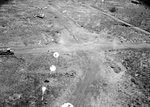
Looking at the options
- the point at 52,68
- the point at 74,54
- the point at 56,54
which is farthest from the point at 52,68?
the point at 74,54

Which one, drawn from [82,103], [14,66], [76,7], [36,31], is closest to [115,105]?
[82,103]

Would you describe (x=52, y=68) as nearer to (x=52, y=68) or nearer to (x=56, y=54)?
(x=52, y=68)

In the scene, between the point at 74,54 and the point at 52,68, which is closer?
the point at 52,68

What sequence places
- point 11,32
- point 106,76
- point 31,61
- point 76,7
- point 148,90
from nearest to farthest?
point 148,90 < point 106,76 < point 31,61 < point 11,32 < point 76,7

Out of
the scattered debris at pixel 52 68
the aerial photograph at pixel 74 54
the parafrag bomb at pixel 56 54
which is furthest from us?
the parafrag bomb at pixel 56 54

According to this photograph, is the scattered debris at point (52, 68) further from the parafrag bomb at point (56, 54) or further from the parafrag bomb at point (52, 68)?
the parafrag bomb at point (56, 54)

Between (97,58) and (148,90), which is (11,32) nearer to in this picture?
(97,58)

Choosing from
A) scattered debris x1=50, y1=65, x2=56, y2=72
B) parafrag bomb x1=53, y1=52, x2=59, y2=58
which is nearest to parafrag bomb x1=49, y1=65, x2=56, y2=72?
scattered debris x1=50, y1=65, x2=56, y2=72

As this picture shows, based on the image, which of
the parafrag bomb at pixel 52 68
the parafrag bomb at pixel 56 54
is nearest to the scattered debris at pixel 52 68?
the parafrag bomb at pixel 52 68

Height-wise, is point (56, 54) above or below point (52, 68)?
above
